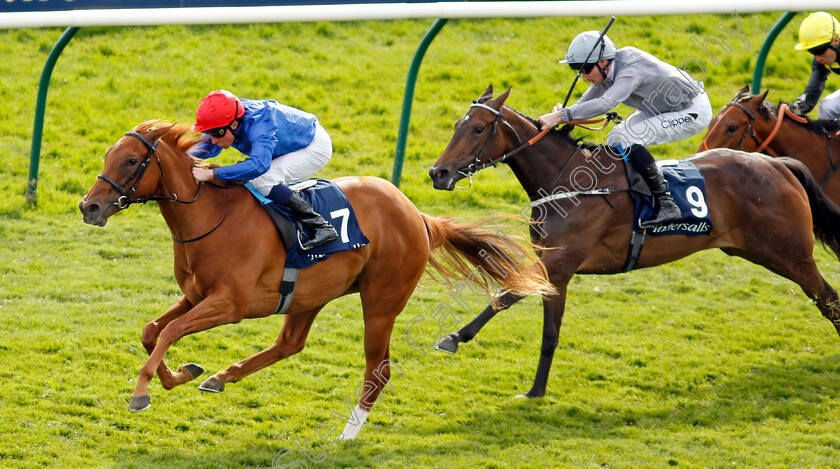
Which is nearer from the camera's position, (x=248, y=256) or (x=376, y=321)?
(x=248, y=256)

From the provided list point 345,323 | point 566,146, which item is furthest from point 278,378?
point 566,146

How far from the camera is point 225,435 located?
18.4 ft

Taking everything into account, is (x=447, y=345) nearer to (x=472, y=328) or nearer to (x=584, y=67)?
(x=472, y=328)

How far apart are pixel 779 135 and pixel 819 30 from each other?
0.86 meters

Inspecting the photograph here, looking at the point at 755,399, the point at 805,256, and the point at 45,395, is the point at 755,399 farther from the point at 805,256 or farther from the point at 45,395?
the point at 45,395

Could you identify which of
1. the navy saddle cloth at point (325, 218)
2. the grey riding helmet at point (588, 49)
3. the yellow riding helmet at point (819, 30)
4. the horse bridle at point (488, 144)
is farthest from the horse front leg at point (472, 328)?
the yellow riding helmet at point (819, 30)

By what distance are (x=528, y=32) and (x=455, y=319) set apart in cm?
700

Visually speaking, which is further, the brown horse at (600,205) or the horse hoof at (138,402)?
the brown horse at (600,205)

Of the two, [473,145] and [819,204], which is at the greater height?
Result: [473,145]

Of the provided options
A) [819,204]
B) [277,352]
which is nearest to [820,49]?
[819,204]

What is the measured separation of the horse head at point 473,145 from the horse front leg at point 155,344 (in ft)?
5.99

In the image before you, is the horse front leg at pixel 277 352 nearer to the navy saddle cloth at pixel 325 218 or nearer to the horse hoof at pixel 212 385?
the horse hoof at pixel 212 385

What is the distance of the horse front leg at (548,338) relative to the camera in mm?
6387

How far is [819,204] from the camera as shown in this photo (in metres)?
6.96
